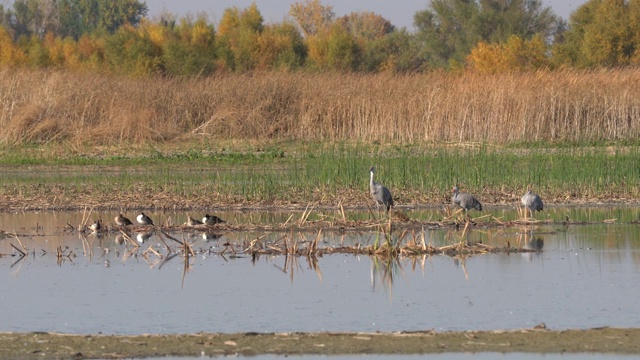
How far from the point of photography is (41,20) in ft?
279

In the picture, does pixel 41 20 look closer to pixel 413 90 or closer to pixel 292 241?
pixel 413 90

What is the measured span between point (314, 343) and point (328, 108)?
66.5 feet

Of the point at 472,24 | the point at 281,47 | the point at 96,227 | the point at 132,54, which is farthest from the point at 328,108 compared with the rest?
the point at 472,24

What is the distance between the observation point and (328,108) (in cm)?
2855

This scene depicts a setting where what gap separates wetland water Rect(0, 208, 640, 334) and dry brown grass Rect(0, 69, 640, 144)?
11998 mm

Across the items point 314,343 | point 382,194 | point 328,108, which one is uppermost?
point 328,108

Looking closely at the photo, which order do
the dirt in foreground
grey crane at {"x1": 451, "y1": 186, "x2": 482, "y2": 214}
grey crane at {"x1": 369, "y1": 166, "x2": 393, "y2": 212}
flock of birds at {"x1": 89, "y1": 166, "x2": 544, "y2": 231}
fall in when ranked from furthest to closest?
grey crane at {"x1": 369, "y1": 166, "x2": 393, "y2": 212} → grey crane at {"x1": 451, "y1": 186, "x2": 482, "y2": 214} → flock of birds at {"x1": 89, "y1": 166, "x2": 544, "y2": 231} → the dirt in foreground

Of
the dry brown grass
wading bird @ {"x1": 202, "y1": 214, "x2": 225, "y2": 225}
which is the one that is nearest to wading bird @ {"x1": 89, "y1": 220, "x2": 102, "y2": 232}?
wading bird @ {"x1": 202, "y1": 214, "x2": 225, "y2": 225}

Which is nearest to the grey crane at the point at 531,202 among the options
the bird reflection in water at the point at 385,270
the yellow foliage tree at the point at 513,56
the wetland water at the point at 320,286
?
the wetland water at the point at 320,286

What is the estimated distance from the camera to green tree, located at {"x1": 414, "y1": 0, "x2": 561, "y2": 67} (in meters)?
63.2

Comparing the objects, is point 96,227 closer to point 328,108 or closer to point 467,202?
point 467,202

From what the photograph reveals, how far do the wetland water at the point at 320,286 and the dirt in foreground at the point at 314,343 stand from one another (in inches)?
20.5

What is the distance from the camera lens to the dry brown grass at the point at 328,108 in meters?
27.2

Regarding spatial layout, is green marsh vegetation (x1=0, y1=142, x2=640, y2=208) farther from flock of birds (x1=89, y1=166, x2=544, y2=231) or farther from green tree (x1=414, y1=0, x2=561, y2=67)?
green tree (x1=414, y1=0, x2=561, y2=67)
